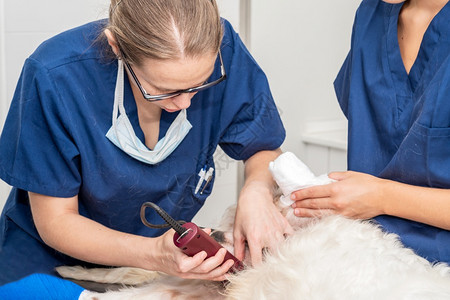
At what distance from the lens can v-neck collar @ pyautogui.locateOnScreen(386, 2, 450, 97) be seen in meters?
1.03

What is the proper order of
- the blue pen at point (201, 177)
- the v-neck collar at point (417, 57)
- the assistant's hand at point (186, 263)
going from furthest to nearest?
the blue pen at point (201, 177)
the v-neck collar at point (417, 57)
the assistant's hand at point (186, 263)

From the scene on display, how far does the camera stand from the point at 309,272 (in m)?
0.84

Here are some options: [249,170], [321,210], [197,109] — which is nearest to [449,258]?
[321,210]

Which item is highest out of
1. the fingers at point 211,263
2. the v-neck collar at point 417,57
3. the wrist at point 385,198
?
the v-neck collar at point 417,57

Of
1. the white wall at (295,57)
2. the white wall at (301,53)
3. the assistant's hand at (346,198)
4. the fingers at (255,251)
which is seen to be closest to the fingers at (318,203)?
the assistant's hand at (346,198)

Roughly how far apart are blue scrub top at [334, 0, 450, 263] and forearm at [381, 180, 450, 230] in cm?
3

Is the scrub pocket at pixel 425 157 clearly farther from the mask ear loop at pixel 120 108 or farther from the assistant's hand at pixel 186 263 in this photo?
the mask ear loop at pixel 120 108

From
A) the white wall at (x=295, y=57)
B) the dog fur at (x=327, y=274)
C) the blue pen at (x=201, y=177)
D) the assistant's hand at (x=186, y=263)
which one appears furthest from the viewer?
the white wall at (x=295, y=57)

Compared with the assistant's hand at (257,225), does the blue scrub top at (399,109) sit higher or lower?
higher

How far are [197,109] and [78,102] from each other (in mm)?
265

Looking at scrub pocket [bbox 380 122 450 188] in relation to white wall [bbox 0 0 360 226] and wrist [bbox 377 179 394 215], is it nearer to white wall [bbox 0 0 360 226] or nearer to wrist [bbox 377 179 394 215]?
wrist [bbox 377 179 394 215]

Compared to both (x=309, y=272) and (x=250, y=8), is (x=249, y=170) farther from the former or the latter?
(x=250, y=8)

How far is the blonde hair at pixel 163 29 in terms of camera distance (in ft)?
3.15

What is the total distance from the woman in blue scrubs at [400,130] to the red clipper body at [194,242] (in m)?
0.21
